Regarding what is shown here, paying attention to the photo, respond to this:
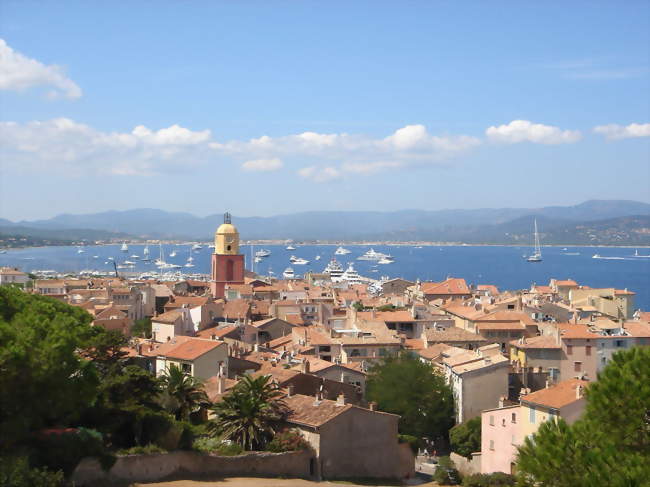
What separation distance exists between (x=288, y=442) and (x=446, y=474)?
655cm

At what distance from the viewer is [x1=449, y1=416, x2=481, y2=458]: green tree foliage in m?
33.0

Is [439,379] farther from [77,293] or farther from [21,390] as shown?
[77,293]

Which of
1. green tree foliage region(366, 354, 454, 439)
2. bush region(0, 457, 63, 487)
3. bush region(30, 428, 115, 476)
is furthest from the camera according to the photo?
green tree foliage region(366, 354, 454, 439)

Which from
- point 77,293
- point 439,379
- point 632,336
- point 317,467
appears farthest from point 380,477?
point 77,293

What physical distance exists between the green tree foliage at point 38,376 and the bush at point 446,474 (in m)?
11.9

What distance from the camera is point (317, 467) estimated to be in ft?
82.5

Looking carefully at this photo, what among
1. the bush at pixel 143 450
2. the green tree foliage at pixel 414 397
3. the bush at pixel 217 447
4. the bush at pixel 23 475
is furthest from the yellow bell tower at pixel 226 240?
the bush at pixel 23 475

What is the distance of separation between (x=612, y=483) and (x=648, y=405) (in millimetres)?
3481

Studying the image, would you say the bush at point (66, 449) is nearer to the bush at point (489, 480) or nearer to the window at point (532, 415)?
the bush at point (489, 480)

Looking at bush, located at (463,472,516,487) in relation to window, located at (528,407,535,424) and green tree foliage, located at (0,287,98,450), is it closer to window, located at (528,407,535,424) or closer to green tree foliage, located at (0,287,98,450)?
window, located at (528,407,535,424)

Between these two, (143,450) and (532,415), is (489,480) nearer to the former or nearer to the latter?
(532,415)

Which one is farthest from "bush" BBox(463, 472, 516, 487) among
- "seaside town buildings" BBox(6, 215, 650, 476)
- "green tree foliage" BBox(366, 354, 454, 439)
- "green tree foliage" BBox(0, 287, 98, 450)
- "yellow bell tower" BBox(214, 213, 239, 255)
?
"yellow bell tower" BBox(214, 213, 239, 255)

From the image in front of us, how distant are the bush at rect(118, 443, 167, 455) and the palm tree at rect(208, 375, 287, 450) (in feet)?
8.47

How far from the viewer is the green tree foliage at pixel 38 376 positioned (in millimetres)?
19047
